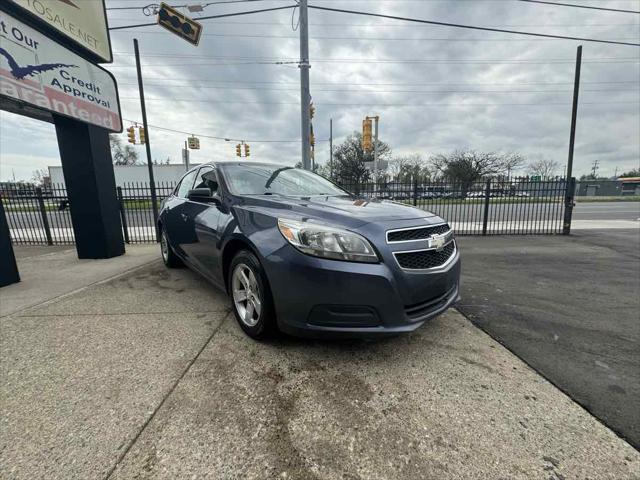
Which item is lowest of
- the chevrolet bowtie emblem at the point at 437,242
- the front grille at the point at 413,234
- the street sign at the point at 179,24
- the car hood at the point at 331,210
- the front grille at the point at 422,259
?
the front grille at the point at 422,259

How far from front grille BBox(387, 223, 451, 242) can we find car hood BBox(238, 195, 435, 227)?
0.14m

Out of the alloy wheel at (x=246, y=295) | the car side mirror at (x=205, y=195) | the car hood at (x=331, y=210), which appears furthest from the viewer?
the car side mirror at (x=205, y=195)

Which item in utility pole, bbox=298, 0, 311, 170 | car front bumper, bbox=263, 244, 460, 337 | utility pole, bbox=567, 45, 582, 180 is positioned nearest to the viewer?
car front bumper, bbox=263, 244, 460, 337

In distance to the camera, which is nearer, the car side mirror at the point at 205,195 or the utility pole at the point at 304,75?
the car side mirror at the point at 205,195

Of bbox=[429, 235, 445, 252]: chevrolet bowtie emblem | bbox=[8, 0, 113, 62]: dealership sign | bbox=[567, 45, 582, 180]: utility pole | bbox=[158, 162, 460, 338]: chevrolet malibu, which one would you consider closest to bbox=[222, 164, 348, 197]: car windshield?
bbox=[158, 162, 460, 338]: chevrolet malibu

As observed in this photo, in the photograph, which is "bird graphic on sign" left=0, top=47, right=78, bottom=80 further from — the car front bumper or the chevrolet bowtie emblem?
the chevrolet bowtie emblem

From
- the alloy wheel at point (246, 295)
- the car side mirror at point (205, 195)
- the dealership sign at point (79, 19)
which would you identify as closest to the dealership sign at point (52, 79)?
the dealership sign at point (79, 19)

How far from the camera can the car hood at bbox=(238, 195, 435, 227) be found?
89.0 inches

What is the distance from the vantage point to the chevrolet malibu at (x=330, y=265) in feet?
6.71

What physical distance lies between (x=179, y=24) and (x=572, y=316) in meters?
10.3

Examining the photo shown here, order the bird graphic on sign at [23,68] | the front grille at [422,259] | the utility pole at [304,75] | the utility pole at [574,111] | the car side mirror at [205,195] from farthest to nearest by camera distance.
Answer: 1. the utility pole at [574,111]
2. the utility pole at [304,75]
3. the bird graphic on sign at [23,68]
4. the car side mirror at [205,195]
5. the front grille at [422,259]

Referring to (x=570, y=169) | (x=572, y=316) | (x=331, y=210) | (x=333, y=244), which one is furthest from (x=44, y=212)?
(x=570, y=169)

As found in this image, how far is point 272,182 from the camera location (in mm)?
3322

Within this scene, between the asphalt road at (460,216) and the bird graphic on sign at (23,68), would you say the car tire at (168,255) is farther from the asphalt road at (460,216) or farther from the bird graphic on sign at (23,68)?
the asphalt road at (460,216)
